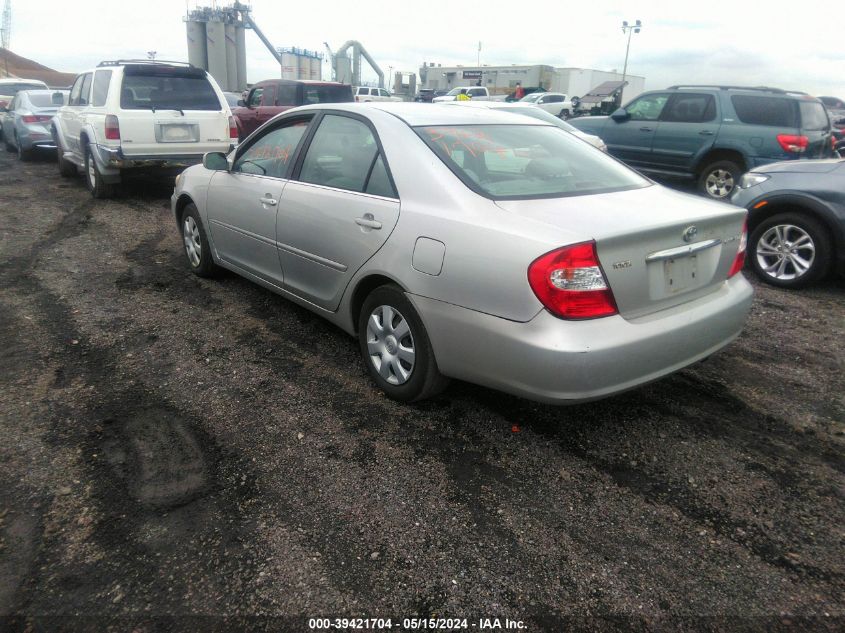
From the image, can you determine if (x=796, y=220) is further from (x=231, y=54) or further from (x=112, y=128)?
(x=231, y=54)

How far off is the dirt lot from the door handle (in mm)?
964

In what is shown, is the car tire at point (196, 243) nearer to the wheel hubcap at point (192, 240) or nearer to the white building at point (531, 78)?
the wheel hubcap at point (192, 240)

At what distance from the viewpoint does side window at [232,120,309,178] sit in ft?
14.0

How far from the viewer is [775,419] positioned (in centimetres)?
340

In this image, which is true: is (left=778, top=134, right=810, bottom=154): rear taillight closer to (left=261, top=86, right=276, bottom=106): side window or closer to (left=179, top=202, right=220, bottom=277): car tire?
(left=179, top=202, right=220, bottom=277): car tire

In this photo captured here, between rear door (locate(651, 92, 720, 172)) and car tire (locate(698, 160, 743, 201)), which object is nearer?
car tire (locate(698, 160, 743, 201))

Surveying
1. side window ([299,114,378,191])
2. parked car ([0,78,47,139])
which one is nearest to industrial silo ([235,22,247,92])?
parked car ([0,78,47,139])

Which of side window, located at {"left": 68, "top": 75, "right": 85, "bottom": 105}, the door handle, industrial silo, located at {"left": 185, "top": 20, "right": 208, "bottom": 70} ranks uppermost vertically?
industrial silo, located at {"left": 185, "top": 20, "right": 208, "bottom": 70}

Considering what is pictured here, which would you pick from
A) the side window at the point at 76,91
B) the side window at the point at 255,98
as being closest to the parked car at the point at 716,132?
the side window at the point at 76,91

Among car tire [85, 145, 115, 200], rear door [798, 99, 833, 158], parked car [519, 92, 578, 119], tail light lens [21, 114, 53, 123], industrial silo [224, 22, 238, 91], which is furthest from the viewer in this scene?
industrial silo [224, 22, 238, 91]

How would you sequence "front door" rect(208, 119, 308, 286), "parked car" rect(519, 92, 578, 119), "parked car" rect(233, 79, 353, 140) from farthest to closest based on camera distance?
"parked car" rect(519, 92, 578, 119)
"parked car" rect(233, 79, 353, 140)
"front door" rect(208, 119, 308, 286)

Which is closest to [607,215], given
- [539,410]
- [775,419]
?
[539,410]

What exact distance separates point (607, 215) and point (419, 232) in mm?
892

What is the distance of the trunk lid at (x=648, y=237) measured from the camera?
270cm
